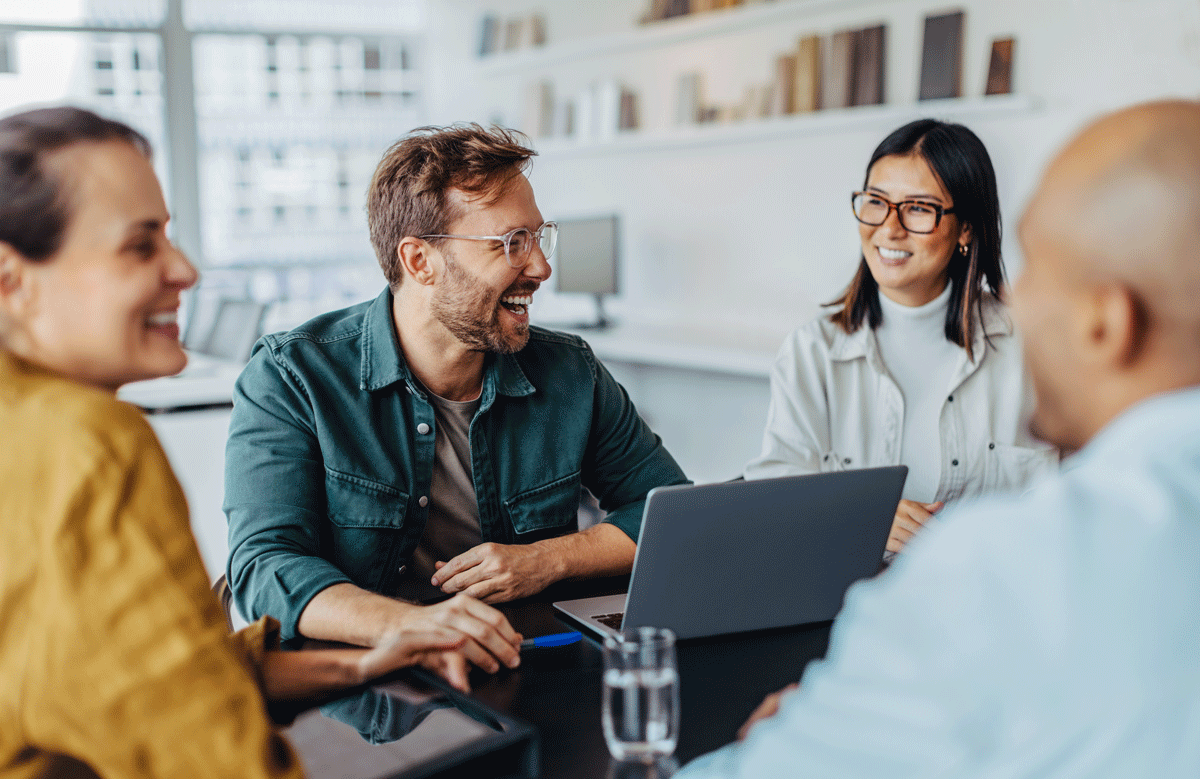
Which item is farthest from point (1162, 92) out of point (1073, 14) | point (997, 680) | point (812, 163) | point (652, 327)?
point (997, 680)

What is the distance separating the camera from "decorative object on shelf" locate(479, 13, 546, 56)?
583 cm

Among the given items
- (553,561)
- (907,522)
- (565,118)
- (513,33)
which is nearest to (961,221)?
(907,522)

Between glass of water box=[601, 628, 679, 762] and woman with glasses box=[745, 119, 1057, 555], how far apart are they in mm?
1093

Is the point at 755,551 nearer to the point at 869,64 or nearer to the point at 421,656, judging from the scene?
the point at 421,656

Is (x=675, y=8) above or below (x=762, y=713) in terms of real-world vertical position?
above

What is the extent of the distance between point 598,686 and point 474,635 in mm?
155

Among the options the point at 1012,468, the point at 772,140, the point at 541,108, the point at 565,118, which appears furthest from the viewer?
the point at 541,108

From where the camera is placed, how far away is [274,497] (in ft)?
5.10

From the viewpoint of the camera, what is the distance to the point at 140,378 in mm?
958

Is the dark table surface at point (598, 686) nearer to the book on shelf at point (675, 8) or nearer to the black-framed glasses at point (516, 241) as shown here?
the black-framed glasses at point (516, 241)

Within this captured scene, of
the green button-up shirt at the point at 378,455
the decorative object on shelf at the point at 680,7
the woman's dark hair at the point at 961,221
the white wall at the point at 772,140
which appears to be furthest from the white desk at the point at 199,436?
the decorative object on shelf at the point at 680,7

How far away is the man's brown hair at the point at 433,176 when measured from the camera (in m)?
1.83

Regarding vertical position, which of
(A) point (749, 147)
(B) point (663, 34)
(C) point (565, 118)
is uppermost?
(B) point (663, 34)

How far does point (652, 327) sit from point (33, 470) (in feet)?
14.1
